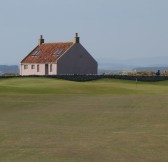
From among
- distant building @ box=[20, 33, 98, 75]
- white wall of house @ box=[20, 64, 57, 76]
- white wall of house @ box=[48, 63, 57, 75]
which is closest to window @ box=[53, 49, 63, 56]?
distant building @ box=[20, 33, 98, 75]

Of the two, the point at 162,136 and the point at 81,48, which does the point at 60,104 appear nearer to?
the point at 162,136

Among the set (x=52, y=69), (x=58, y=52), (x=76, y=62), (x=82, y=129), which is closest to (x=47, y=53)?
(x=58, y=52)

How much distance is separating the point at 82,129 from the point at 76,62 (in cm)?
7369

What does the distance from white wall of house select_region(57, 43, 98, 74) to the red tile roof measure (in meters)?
1.03

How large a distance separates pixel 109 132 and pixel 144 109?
7951mm

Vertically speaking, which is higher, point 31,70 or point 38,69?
point 38,69

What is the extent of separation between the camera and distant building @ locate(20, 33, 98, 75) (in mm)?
89812

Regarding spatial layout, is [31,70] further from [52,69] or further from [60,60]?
[60,60]

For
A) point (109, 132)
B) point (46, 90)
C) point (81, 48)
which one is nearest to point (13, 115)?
point (109, 132)

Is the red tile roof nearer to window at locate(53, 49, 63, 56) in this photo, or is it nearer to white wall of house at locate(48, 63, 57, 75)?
window at locate(53, 49, 63, 56)

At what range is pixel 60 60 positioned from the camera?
88.9 metres

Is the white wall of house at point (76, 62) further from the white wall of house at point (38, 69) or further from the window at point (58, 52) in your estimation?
the window at point (58, 52)

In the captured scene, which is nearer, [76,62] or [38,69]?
[76,62]

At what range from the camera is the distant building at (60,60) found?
295ft
